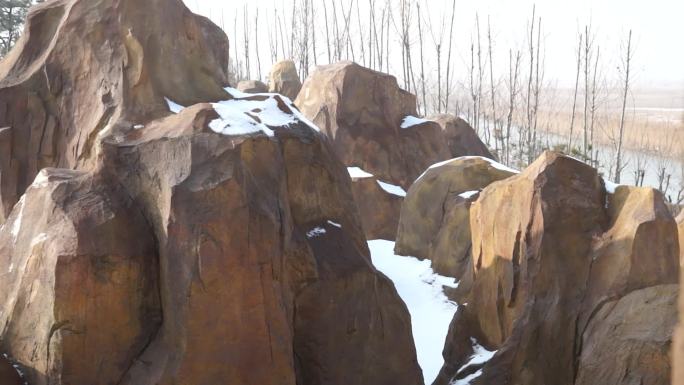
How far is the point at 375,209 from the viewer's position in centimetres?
1343

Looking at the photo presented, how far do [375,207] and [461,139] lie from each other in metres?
4.73

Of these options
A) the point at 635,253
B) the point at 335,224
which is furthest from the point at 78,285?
the point at 635,253

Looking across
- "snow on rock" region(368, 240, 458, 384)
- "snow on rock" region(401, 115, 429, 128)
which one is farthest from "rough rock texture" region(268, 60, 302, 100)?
"snow on rock" region(368, 240, 458, 384)

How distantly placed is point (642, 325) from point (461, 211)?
4.50 meters

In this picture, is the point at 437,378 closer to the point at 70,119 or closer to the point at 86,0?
the point at 70,119

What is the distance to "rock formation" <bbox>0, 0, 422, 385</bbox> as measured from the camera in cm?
457

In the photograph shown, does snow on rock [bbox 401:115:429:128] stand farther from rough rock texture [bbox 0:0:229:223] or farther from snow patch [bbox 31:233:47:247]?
snow patch [bbox 31:233:47:247]

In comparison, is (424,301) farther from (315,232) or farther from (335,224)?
(315,232)

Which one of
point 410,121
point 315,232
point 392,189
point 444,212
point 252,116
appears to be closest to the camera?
point 252,116

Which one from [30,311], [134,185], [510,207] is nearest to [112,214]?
[134,185]

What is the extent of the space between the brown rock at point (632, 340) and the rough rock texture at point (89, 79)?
3713mm

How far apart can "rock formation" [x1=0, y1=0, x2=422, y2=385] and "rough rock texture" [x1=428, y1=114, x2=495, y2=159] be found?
11.7 m

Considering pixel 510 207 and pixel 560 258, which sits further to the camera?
pixel 510 207

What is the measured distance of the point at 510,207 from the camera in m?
6.87
